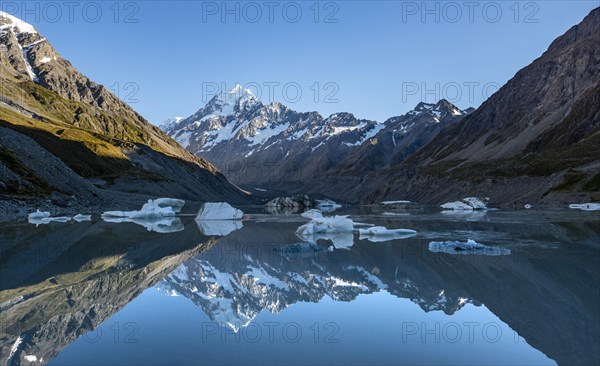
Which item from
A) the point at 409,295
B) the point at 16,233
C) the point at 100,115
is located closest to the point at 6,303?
the point at 409,295

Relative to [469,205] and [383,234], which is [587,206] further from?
[383,234]

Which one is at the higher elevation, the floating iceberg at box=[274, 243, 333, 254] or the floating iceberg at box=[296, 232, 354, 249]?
the floating iceberg at box=[274, 243, 333, 254]

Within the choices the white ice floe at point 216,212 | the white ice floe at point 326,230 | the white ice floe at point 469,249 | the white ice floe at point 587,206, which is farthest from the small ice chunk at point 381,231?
the white ice floe at point 587,206

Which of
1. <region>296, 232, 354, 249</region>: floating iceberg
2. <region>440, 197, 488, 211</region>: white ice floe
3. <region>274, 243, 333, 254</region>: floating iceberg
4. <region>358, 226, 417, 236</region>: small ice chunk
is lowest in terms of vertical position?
<region>296, 232, 354, 249</region>: floating iceberg

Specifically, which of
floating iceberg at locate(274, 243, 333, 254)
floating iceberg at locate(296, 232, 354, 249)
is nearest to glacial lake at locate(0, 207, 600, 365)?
floating iceberg at locate(274, 243, 333, 254)

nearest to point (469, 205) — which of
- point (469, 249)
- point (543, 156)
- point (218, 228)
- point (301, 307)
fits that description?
point (543, 156)

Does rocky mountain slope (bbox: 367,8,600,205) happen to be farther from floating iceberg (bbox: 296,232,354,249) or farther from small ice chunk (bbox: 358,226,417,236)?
floating iceberg (bbox: 296,232,354,249)

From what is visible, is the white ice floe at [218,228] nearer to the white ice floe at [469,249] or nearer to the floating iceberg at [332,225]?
the floating iceberg at [332,225]
